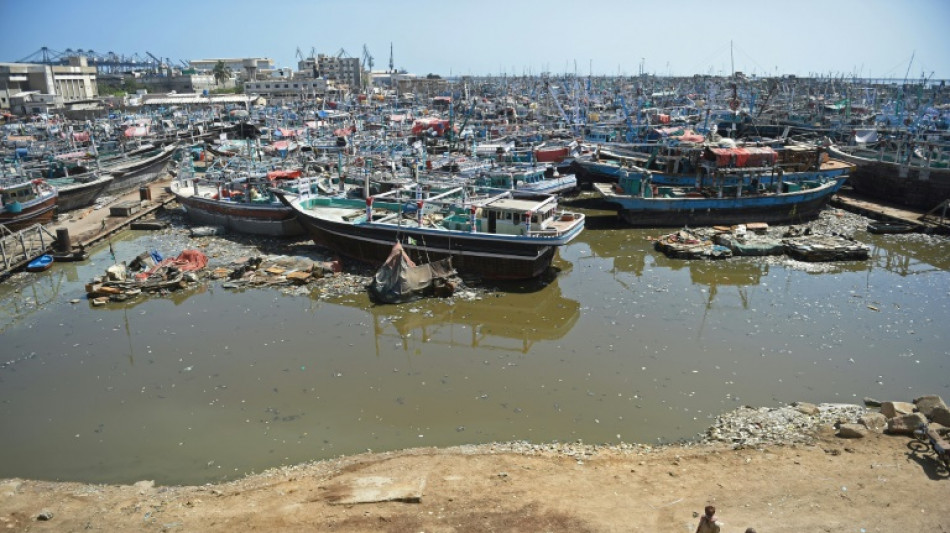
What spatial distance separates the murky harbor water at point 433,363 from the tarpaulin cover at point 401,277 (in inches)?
18.0

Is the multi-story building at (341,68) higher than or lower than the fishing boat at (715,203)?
higher

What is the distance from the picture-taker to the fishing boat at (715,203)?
2477 cm

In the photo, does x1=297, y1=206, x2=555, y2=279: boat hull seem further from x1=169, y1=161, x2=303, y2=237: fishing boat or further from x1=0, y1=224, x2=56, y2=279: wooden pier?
x1=0, y1=224, x2=56, y2=279: wooden pier

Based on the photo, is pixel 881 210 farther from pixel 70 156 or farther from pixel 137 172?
pixel 70 156

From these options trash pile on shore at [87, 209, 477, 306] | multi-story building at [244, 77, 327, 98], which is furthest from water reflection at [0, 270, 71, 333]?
multi-story building at [244, 77, 327, 98]

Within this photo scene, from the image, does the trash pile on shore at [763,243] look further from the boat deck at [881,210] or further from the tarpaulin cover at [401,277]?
the tarpaulin cover at [401,277]

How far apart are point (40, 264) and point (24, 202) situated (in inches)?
210

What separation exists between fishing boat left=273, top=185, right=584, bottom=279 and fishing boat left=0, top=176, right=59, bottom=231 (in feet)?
38.1

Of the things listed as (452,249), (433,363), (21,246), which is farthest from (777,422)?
(21,246)

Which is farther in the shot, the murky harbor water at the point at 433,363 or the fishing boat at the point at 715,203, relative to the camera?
the fishing boat at the point at 715,203

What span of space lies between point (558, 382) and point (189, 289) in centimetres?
1205

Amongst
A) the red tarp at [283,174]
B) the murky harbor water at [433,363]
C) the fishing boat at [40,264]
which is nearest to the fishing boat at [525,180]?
the murky harbor water at [433,363]

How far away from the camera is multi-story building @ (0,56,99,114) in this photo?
71438 mm

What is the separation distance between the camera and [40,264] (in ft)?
65.7
